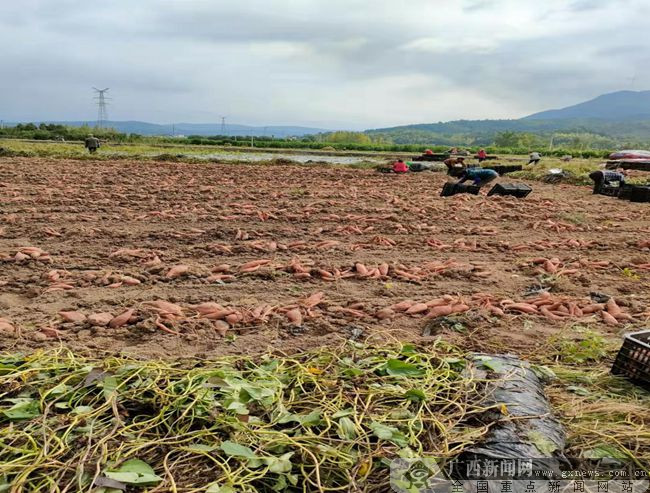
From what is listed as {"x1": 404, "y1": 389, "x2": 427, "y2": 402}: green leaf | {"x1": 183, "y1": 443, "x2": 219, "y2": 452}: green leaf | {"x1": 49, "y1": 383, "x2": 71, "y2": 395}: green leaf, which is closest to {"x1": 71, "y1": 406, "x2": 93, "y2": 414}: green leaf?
{"x1": 49, "y1": 383, "x2": 71, "y2": 395}: green leaf

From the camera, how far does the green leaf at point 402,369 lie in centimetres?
263

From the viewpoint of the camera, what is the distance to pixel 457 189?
10.6m

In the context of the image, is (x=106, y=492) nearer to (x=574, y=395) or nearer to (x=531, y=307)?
(x=574, y=395)

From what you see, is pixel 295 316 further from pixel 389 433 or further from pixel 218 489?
pixel 218 489

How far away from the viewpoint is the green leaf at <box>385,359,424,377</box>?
8.62 ft

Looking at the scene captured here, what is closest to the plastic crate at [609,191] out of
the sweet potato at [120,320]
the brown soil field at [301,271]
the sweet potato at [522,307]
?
the brown soil field at [301,271]

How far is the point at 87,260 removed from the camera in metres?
5.25

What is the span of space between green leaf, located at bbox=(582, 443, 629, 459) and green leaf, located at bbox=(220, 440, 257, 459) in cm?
153

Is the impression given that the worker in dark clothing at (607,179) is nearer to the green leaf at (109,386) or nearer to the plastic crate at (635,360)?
the plastic crate at (635,360)

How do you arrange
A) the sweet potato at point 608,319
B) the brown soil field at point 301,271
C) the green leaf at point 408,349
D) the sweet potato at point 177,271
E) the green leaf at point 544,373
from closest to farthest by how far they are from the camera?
the green leaf at point 544,373 < the green leaf at point 408,349 < the brown soil field at point 301,271 < the sweet potato at point 608,319 < the sweet potato at point 177,271

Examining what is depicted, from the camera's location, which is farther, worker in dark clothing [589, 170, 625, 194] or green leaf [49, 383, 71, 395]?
worker in dark clothing [589, 170, 625, 194]

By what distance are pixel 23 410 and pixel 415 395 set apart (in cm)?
192

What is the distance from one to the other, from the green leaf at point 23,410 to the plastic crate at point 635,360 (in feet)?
10.7

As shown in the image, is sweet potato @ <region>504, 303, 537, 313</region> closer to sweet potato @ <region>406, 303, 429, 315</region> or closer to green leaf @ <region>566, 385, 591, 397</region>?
sweet potato @ <region>406, 303, 429, 315</region>
